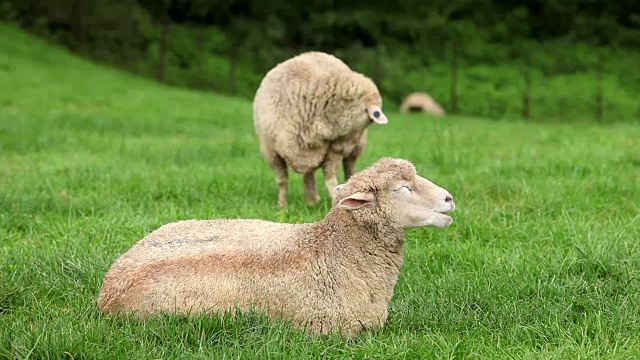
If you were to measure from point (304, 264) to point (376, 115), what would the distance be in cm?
295

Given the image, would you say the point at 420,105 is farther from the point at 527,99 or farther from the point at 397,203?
the point at 397,203

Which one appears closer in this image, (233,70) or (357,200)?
(357,200)

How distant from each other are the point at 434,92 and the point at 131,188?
54.9 feet

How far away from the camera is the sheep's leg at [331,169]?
6879 mm

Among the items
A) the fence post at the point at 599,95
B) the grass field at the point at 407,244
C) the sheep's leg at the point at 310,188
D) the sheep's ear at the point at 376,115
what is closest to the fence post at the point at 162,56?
the grass field at the point at 407,244

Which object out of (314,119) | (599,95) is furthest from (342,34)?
(314,119)

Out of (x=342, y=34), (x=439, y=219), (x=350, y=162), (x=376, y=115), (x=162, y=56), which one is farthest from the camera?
(x=342, y=34)

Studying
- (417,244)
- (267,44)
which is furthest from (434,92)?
(417,244)

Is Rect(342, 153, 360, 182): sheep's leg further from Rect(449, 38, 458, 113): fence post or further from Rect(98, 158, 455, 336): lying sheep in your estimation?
Rect(449, 38, 458, 113): fence post

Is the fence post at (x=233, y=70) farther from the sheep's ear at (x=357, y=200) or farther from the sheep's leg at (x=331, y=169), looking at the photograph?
the sheep's ear at (x=357, y=200)

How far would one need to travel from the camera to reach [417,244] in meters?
Answer: 5.46

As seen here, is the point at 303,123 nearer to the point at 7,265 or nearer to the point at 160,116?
the point at 7,265

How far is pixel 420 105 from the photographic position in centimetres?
2164

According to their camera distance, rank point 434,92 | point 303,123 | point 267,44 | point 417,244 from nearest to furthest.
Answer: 1. point 417,244
2. point 303,123
3. point 434,92
4. point 267,44
